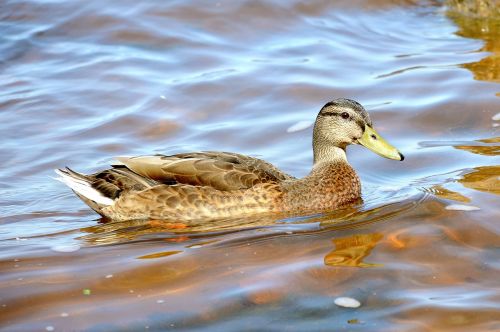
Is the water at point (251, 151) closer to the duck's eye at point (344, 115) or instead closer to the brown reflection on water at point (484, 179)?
the brown reflection on water at point (484, 179)

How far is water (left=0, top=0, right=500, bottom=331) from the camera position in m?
6.21

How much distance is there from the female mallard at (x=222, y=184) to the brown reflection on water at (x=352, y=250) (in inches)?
36.9

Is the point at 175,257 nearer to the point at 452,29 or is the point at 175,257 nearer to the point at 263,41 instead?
the point at 263,41

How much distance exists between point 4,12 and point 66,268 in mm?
8576

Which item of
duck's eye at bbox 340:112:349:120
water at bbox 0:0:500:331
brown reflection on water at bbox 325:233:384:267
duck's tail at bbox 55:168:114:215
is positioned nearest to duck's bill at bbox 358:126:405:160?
duck's eye at bbox 340:112:349:120

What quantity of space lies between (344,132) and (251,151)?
1.51 meters

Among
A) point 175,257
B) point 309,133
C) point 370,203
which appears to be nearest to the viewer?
point 175,257

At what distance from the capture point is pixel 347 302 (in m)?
6.18

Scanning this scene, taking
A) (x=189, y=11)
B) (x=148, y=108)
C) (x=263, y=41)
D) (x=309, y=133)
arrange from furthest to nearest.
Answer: (x=189, y=11)
(x=263, y=41)
(x=148, y=108)
(x=309, y=133)

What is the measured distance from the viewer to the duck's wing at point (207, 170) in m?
8.12

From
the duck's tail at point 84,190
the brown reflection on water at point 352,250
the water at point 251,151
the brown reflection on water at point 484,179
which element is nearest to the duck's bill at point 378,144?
the water at point 251,151

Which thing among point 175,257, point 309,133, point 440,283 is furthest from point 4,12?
point 440,283

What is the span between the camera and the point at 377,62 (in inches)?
490

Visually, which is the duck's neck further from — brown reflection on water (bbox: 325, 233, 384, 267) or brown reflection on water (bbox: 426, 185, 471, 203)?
brown reflection on water (bbox: 325, 233, 384, 267)
